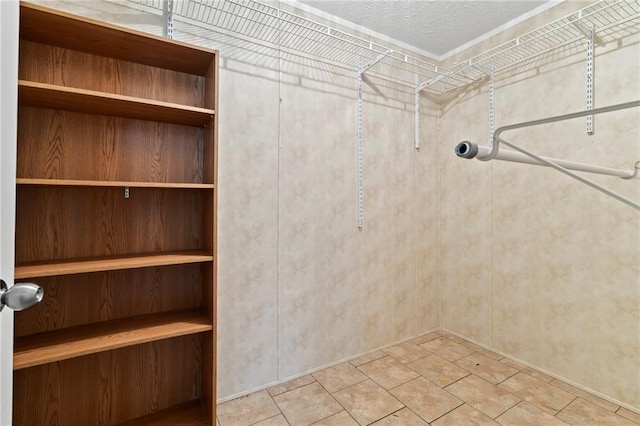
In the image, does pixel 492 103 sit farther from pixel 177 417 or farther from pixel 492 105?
pixel 177 417

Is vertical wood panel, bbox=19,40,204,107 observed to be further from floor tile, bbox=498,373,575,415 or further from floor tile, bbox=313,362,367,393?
floor tile, bbox=498,373,575,415

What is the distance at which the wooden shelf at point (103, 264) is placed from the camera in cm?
114

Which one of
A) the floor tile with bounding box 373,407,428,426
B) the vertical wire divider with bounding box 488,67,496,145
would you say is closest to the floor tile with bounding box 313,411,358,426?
the floor tile with bounding box 373,407,428,426

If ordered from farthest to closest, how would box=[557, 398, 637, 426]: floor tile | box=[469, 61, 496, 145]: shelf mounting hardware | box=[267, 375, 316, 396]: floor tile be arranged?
box=[469, 61, 496, 145]: shelf mounting hardware → box=[267, 375, 316, 396]: floor tile → box=[557, 398, 637, 426]: floor tile

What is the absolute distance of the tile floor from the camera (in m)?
1.62

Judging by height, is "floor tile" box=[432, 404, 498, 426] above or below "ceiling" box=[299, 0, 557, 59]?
below

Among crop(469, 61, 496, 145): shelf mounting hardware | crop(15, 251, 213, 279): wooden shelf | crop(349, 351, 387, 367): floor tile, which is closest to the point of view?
crop(15, 251, 213, 279): wooden shelf

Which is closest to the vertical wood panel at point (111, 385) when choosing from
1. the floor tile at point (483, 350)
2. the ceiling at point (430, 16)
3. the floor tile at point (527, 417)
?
the floor tile at point (527, 417)

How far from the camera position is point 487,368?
2088 millimetres

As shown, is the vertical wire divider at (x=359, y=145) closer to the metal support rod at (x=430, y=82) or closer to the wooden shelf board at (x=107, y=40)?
the metal support rod at (x=430, y=82)

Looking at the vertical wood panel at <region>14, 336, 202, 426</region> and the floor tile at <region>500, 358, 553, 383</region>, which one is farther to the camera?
the floor tile at <region>500, 358, 553, 383</region>

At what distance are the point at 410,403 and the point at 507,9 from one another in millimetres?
2559

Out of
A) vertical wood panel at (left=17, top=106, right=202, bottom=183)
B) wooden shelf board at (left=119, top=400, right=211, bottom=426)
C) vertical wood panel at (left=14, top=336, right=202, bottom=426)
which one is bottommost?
wooden shelf board at (left=119, top=400, right=211, bottom=426)

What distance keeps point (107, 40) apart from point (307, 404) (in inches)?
80.6
